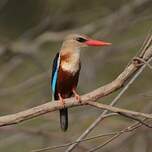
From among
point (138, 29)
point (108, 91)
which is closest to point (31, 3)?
point (138, 29)

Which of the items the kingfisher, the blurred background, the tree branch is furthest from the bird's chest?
the blurred background

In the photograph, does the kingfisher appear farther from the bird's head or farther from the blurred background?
the blurred background

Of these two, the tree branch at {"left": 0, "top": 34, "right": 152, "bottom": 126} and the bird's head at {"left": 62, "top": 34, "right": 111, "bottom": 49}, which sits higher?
the bird's head at {"left": 62, "top": 34, "right": 111, "bottom": 49}

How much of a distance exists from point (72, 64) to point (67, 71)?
6 centimetres

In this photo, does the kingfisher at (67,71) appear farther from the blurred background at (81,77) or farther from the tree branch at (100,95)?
the blurred background at (81,77)

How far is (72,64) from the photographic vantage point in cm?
402

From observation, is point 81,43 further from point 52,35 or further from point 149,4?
point 149,4

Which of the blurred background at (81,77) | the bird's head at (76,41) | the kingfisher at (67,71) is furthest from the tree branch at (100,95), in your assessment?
the blurred background at (81,77)

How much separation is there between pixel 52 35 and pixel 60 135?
1229 mm

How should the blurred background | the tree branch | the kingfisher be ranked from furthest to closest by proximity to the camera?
the blurred background
the kingfisher
the tree branch

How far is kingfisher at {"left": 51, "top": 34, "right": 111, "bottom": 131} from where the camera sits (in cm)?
400

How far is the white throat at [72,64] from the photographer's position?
4.01 metres

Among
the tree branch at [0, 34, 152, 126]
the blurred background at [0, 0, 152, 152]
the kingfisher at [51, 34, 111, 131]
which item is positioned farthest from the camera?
the blurred background at [0, 0, 152, 152]

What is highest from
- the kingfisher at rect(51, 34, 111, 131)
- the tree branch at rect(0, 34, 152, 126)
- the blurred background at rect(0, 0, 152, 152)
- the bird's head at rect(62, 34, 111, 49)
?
the blurred background at rect(0, 0, 152, 152)
